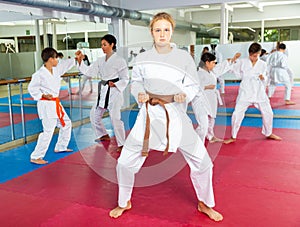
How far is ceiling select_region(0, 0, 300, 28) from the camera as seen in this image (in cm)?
648

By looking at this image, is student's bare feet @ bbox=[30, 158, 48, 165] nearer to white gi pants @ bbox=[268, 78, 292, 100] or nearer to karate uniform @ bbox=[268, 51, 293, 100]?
karate uniform @ bbox=[268, 51, 293, 100]

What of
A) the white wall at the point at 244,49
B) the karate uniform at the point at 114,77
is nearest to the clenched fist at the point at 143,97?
the karate uniform at the point at 114,77

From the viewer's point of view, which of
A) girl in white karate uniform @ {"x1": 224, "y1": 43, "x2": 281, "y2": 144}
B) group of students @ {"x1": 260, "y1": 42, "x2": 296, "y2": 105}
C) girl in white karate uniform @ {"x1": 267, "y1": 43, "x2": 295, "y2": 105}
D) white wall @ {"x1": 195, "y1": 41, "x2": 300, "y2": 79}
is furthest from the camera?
girl in white karate uniform @ {"x1": 267, "y1": 43, "x2": 295, "y2": 105}

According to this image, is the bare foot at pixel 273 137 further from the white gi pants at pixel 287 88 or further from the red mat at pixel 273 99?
the white gi pants at pixel 287 88

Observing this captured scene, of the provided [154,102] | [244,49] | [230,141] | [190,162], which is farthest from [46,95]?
[244,49]

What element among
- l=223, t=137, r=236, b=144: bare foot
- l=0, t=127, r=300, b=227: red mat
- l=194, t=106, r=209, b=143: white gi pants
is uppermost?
l=194, t=106, r=209, b=143: white gi pants

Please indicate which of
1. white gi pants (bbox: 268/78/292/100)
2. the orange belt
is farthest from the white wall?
the orange belt

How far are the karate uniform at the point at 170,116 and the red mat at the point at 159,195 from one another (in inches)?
12.8

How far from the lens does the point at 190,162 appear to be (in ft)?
8.00

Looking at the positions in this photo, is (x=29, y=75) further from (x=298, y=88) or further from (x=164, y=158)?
(x=298, y=88)

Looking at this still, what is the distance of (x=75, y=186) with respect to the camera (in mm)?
3180

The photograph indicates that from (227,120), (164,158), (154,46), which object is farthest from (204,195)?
(227,120)

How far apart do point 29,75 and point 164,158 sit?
9.90 ft

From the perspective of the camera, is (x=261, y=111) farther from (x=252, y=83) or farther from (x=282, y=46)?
(x=282, y=46)
